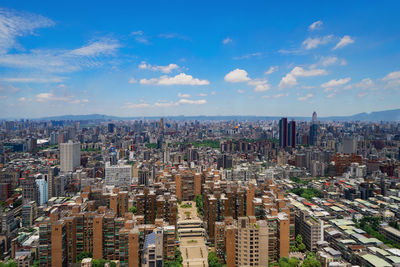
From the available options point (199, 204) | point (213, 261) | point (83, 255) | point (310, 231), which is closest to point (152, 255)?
point (213, 261)

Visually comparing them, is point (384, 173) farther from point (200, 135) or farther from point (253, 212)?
point (200, 135)

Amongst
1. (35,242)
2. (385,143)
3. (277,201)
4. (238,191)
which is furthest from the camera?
(385,143)

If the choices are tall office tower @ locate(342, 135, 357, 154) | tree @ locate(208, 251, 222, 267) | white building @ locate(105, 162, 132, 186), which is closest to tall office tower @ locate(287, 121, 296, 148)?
tall office tower @ locate(342, 135, 357, 154)

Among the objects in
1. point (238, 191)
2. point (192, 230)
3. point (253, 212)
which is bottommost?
point (192, 230)

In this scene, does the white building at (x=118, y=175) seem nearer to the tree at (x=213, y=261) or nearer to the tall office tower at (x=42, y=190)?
the tall office tower at (x=42, y=190)

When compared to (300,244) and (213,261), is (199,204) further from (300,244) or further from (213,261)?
(213,261)

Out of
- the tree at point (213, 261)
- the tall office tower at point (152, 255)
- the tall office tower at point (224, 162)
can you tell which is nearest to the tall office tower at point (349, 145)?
the tall office tower at point (224, 162)

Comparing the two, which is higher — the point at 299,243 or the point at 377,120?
the point at 377,120

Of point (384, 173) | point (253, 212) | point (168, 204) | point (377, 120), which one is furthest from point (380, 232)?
point (377, 120)
